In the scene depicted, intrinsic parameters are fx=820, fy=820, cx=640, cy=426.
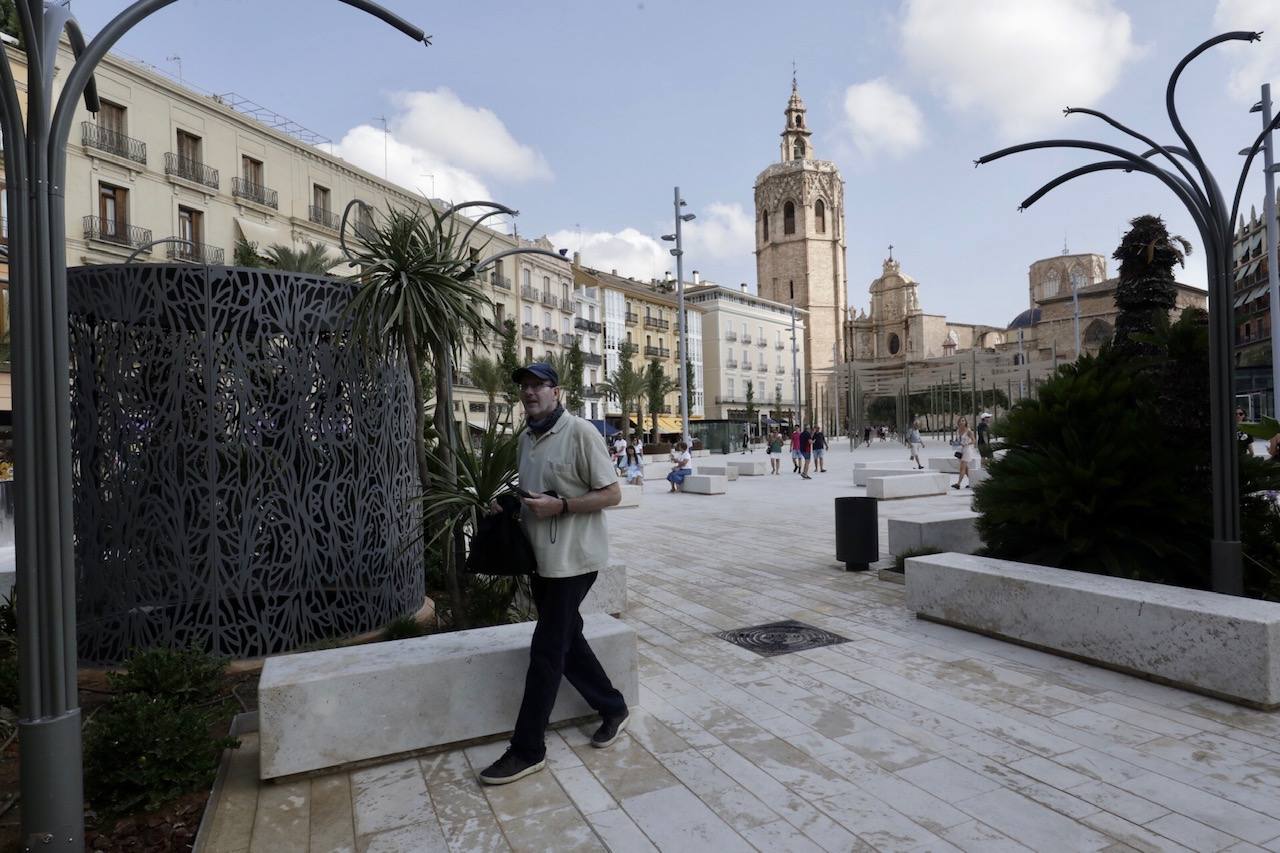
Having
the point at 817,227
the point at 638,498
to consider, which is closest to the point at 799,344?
the point at 817,227

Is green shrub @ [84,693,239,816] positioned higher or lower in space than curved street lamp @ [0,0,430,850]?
lower

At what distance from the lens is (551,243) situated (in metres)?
56.8

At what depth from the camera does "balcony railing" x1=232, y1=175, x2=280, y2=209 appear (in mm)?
29406

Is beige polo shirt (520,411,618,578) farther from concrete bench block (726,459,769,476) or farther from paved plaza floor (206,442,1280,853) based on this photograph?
concrete bench block (726,459,769,476)

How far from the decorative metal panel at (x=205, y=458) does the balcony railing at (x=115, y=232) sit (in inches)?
924

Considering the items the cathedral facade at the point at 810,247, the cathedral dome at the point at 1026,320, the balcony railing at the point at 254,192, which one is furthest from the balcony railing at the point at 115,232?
the cathedral dome at the point at 1026,320

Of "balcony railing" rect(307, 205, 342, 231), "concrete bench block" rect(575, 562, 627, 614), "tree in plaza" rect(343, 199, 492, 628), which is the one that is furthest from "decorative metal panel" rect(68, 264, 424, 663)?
"balcony railing" rect(307, 205, 342, 231)

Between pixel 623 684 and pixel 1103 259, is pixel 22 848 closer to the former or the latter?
pixel 623 684

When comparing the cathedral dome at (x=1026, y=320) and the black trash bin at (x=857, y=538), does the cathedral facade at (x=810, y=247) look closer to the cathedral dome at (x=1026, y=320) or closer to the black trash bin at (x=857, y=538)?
the cathedral dome at (x=1026, y=320)

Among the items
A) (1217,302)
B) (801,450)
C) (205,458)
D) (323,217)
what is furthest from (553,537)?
(323,217)

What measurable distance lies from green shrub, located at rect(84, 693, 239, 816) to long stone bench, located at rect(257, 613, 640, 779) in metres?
0.24

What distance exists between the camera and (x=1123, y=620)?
4574mm

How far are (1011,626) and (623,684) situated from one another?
275 cm

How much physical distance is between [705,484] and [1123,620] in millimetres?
14259
